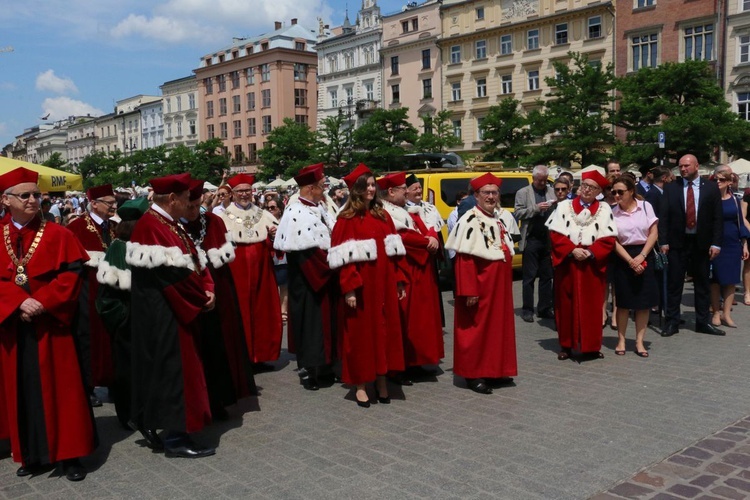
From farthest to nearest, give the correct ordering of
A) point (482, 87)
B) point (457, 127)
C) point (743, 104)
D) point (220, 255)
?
point (457, 127)
point (482, 87)
point (743, 104)
point (220, 255)

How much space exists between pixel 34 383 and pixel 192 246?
1.36 m

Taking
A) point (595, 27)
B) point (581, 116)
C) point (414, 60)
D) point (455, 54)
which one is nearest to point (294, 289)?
point (581, 116)

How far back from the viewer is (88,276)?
655cm

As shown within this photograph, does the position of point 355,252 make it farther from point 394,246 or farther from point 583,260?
point 583,260

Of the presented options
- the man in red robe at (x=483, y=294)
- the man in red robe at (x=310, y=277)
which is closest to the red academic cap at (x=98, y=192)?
the man in red robe at (x=310, y=277)

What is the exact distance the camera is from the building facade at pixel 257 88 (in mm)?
78812

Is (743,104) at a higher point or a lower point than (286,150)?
higher

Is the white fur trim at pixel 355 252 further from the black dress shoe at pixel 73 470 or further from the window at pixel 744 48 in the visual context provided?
the window at pixel 744 48

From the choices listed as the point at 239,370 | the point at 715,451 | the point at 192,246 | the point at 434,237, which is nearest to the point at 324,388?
the point at 239,370

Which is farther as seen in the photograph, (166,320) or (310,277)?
(310,277)

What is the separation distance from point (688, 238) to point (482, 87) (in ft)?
157

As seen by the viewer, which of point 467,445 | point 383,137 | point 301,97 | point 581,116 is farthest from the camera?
point 301,97

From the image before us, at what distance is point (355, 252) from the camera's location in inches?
233

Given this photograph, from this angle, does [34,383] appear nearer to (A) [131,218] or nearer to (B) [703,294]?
(A) [131,218]
